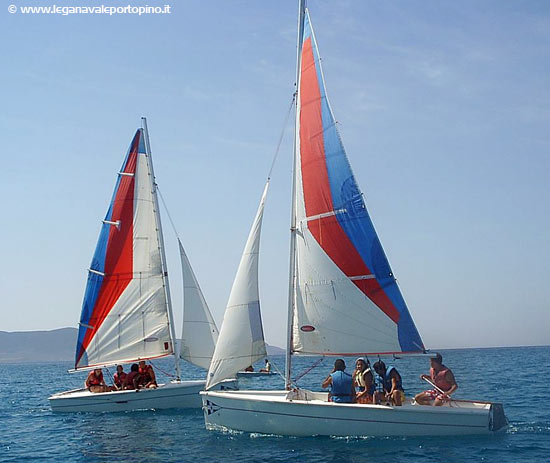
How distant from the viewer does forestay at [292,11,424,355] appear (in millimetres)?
17391

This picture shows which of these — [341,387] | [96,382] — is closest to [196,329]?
[96,382]

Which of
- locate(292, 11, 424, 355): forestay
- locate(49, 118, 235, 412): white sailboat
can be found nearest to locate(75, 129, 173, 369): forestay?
locate(49, 118, 235, 412): white sailboat

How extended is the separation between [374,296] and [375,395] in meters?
2.60

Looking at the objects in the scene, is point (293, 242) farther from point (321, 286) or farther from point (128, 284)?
point (128, 284)

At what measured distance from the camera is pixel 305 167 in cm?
1819

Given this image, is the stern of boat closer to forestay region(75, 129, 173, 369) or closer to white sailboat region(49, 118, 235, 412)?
white sailboat region(49, 118, 235, 412)

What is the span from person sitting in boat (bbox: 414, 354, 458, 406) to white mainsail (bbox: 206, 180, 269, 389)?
14.7ft

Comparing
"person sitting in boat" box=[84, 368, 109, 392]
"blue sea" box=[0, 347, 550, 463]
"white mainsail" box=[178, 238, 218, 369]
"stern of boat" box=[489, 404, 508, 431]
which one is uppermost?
"white mainsail" box=[178, 238, 218, 369]

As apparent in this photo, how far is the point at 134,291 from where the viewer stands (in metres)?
25.5

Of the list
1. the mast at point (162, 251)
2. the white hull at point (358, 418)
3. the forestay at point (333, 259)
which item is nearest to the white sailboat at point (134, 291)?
the mast at point (162, 251)

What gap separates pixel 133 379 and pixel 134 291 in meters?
3.49

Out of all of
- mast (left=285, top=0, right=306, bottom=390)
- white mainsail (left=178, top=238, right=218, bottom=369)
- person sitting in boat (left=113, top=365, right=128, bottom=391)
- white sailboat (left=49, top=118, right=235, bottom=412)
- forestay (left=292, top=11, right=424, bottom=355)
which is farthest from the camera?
white sailboat (left=49, top=118, right=235, bottom=412)

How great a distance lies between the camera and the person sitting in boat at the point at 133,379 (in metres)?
23.8

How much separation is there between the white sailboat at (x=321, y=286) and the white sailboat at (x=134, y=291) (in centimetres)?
744
